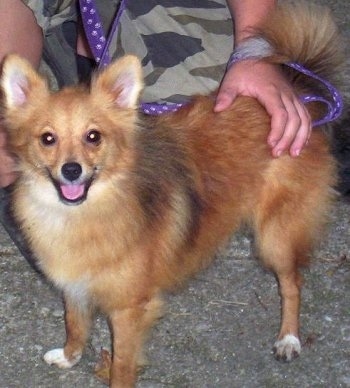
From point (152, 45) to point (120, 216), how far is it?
1.38 m

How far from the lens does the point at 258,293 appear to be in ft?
13.0

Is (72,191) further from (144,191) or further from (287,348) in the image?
(287,348)

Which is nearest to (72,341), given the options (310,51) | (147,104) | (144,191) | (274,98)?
(144,191)

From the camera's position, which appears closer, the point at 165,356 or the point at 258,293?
the point at 165,356

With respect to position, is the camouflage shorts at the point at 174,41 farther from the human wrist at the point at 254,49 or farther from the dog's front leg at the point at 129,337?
the dog's front leg at the point at 129,337

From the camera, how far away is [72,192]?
303 cm

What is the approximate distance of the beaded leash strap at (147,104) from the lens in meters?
3.55

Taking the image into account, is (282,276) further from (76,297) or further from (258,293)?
(76,297)

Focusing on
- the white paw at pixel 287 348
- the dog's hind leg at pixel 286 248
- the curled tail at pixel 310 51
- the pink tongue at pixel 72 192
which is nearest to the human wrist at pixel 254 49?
the curled tail at pixel 310 51

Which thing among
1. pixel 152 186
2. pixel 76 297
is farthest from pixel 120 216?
pixel 76 297

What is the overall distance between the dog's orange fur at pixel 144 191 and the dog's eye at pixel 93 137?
0.05 feet

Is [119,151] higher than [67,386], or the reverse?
[119,151]

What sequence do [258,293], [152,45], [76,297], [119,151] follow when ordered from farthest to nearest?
1. [152,45]
2. [258,293]
3. [76,297]
4. [119,151]

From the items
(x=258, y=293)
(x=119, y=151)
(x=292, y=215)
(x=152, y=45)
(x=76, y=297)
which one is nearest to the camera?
(x=119, y=151)
